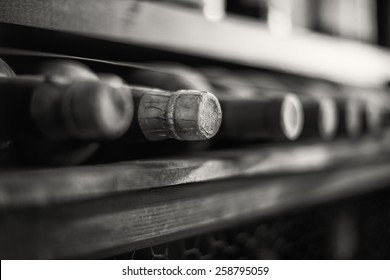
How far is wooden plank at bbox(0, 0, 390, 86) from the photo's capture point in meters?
0.36

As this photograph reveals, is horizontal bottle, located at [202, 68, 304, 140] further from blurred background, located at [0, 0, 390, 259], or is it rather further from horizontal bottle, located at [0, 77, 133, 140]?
horizontal bottle, located at [0, 77, 133, 140]

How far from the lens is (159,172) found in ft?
1.15

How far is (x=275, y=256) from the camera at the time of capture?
0.65 metres

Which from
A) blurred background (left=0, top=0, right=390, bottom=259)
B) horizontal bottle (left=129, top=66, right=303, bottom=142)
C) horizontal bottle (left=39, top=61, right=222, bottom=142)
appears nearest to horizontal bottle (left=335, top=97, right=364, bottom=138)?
blurred background (left=0, top=0, right=390, bottom=259)

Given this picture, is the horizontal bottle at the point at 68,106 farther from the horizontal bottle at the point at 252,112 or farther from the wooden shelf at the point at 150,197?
the horizontal bottle at the point at 252,112

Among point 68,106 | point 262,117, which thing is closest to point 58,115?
point 68,106

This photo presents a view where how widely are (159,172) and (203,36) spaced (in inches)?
8.5

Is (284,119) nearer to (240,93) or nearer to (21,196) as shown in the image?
(240,93)

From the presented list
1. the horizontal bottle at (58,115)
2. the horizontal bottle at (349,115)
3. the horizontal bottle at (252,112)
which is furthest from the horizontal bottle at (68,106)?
the horizontal bottle at (349,115)

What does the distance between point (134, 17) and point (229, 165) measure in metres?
0.16

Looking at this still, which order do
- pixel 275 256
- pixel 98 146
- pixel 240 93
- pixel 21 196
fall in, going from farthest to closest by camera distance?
pixel 275 256, pixel 240 93, pixel 98 146, pixel 21 196

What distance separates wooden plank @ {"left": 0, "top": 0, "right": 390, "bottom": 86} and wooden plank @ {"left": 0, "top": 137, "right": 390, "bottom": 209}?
0.12 meters

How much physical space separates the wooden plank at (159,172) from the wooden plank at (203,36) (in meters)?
0.12

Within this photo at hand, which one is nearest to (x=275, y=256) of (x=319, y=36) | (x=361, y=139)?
(x=361, y=139)
